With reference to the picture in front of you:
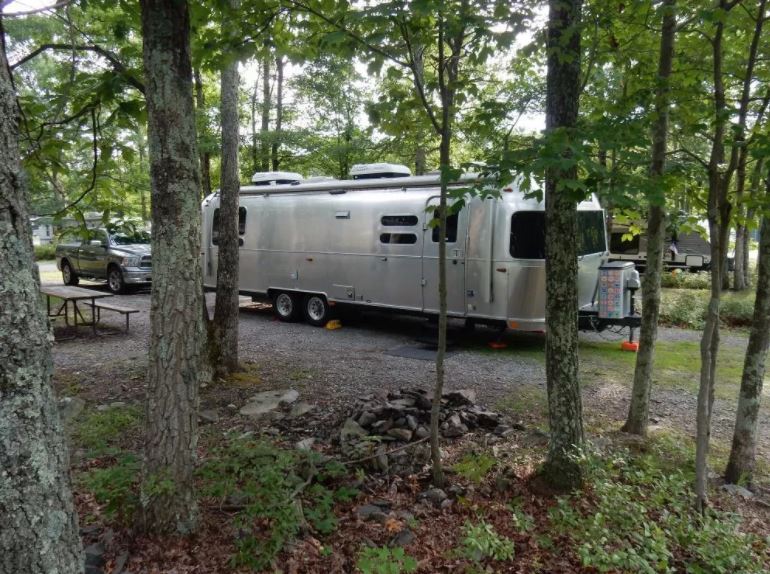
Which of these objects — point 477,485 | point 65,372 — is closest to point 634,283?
point 477,485

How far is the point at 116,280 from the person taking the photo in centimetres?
1475

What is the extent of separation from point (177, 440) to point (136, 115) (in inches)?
86.1

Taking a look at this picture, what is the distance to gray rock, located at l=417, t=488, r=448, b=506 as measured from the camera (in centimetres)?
362

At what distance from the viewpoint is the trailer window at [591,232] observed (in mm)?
8852

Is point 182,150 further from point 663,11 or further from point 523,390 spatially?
point 523,390

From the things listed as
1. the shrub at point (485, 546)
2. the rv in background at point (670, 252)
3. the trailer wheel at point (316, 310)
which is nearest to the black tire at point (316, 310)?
the trailer wheel at point (316, 310)

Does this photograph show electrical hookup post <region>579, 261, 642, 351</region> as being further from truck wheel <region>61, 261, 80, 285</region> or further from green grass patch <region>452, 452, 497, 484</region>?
truck wheel <region>61, 261, 80, 285</region>

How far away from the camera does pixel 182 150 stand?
9.32 feet

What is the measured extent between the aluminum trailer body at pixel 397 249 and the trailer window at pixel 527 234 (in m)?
0.02

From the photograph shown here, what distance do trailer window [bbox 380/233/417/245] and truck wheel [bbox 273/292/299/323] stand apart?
266cm

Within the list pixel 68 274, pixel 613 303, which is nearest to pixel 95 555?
pixel 613 303

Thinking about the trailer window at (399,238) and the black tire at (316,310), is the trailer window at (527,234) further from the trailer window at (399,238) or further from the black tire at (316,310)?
the black tire at (316,310)

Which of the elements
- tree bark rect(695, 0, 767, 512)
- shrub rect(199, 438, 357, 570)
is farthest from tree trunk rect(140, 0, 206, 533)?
tree bark rect(695, 0, 767, 512)

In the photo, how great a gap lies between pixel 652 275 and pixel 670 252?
59.8 feet
